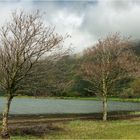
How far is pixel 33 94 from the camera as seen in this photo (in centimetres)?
3522

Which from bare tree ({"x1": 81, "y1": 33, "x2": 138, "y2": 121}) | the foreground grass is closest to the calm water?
bare tree ({"x1": 81, "y1": 33, "x2": 138, "y2": 121})

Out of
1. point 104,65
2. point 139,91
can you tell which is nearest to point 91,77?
point 104,65

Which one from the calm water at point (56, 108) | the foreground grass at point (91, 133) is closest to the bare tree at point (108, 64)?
the foreground grass at point (91, 133)

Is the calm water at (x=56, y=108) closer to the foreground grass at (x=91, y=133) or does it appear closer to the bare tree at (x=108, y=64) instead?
the bare tree at (x=108, y=64)

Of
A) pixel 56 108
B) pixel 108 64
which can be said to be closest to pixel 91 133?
pixel 108 64

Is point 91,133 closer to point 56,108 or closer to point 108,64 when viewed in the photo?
point 108,64

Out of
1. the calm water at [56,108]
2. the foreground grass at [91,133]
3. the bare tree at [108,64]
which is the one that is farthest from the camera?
the calm water at [56,108]

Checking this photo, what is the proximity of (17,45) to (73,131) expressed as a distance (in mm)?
11089

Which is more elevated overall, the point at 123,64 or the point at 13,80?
the point at 123,64

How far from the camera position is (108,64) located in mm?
53969

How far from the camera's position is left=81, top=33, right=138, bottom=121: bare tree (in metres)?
54.2

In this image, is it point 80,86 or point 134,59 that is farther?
point 80,86

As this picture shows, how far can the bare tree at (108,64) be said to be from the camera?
178ft

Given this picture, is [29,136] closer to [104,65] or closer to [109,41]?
[104,65]
